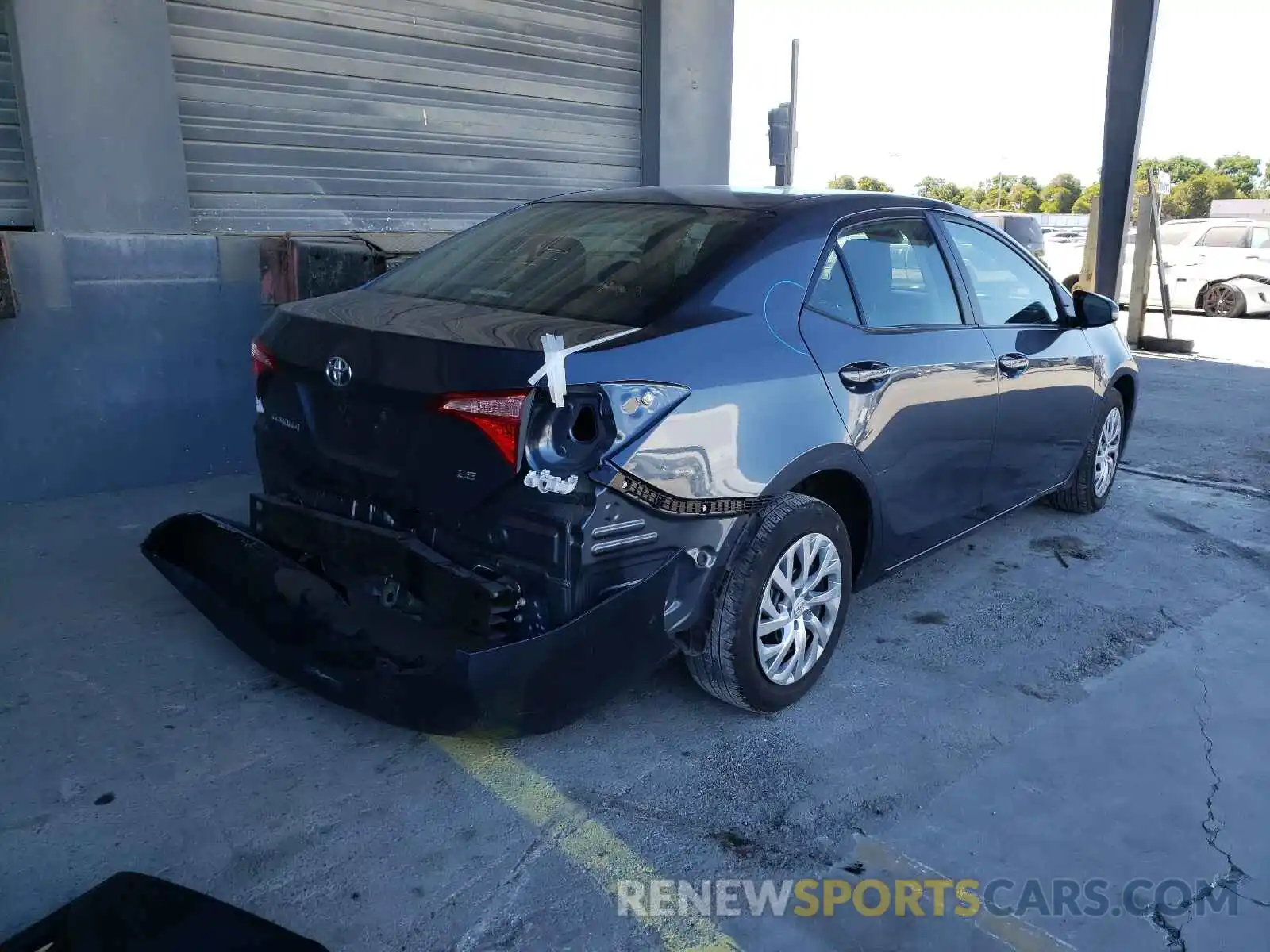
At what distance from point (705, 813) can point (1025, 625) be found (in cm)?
192

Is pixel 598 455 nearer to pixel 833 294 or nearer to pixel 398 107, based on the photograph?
pixel 833 294

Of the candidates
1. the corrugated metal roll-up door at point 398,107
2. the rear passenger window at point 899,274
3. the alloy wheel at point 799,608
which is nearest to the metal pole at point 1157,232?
the corrugated metal roll-up door at point 398,107

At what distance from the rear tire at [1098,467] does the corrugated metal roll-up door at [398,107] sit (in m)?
4.24

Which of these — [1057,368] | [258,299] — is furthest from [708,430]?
[258,299]

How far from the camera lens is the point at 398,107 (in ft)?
21.7

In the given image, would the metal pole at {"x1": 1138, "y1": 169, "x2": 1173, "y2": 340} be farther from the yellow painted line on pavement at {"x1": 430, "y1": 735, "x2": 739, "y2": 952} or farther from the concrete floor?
the yellow painted line on pavement at {"x1": 430, "y1": 735, "x2": 739, "y2": 952}

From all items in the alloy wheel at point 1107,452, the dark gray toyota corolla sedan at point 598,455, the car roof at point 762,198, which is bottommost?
the alloy wheel at point 1107,452

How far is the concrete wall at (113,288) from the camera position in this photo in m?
5.00

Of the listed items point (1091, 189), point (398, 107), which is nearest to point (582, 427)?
point (398, 107)

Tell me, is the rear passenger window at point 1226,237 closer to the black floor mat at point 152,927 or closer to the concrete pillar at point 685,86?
the concrete pillar at point 685,86

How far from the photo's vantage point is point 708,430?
279 centimetres

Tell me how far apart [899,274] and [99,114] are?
4081 millimetres


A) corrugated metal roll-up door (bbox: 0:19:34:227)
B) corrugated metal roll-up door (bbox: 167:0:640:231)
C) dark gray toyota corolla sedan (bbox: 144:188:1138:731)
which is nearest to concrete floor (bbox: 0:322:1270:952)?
dark gray toyota corolla sedan (bbox: 144:188:1138:731)

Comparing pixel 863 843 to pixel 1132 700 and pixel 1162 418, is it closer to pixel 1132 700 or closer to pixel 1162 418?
pixel 1132 700
